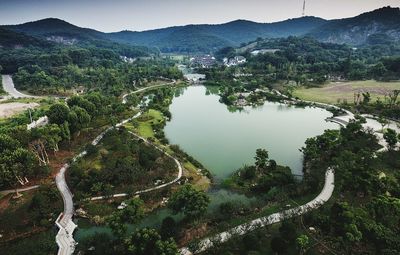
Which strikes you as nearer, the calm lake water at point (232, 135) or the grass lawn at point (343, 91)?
the calm lake water at point (232, 135)

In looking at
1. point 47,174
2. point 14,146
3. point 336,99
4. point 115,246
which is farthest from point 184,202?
point 336,99

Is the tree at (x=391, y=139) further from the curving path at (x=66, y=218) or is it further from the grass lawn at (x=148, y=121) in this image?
the grass lawn at (x=148, y=121)

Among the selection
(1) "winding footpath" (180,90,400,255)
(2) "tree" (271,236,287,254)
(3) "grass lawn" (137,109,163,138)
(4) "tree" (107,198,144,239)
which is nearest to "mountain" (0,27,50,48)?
(3) "grass lawn" (137,109,163,138)

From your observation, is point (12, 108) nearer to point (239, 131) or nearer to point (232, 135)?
point (232, 135)

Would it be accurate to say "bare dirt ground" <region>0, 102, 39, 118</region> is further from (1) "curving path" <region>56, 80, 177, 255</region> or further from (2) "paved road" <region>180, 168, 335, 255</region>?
(2) "paved road" <region>180, 168, 335, 255</region>

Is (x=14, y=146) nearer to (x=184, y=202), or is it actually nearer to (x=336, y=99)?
(x=184, y=202)

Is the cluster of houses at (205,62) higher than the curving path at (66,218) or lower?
lower

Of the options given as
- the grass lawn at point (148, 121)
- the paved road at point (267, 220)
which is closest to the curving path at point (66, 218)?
the paved road at point (267, 220)
